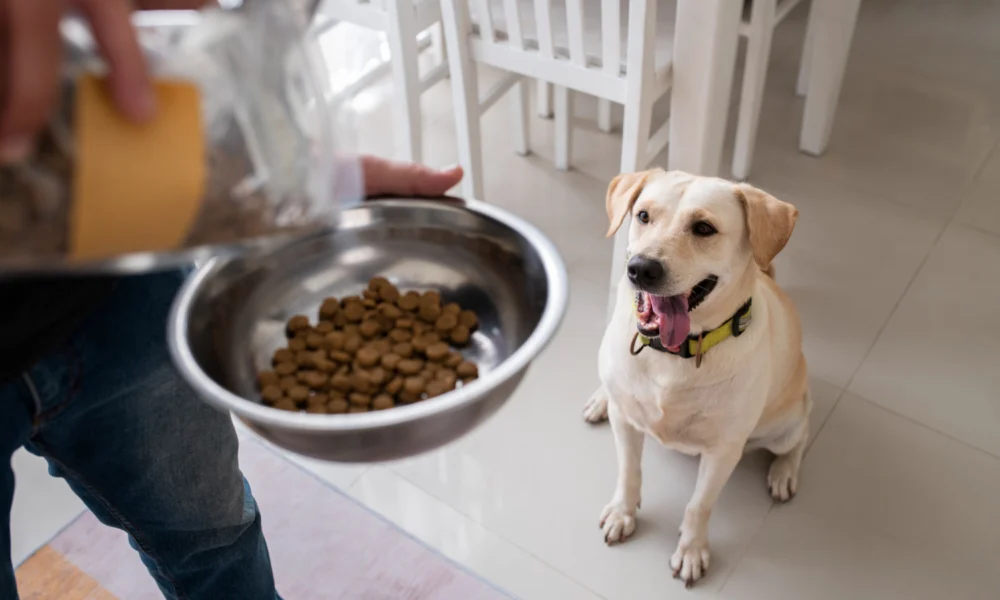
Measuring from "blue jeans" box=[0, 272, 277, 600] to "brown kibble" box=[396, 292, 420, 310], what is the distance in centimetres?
23

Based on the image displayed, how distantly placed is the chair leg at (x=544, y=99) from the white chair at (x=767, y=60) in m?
0.56

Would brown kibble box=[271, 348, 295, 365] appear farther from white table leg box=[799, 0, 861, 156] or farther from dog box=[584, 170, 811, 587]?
white table leg box=[799, 0, 861, 156]

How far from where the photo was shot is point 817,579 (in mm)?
1478

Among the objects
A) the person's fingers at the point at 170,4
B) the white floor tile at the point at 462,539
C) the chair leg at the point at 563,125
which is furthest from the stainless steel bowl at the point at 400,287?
the chair leg at the point at 563,125

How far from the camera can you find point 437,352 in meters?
0.91

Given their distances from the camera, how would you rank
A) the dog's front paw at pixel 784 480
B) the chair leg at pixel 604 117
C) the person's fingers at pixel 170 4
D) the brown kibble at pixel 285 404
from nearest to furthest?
the person's fingers at pixel 170 4 < the brown kibble at pixel 285 404 < the dog's front paw at pixel 784 480 < the chair leg at pixel 604 117

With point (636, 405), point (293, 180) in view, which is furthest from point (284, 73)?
point (636, 405)

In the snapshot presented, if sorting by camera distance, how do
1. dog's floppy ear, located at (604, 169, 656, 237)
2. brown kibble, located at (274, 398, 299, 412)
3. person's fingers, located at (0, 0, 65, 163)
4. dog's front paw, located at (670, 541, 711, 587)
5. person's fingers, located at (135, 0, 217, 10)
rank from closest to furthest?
person's fingers, located at (0, 0, 65, 163) → person's fingers, located at (135, 0, 217, 10) → brown kibble, located at (274, 398, 299, 412) → dog's floppy ear, located at (604, 169, 656, 237) → dog's front paw, located at (670, 541, 711, 587)

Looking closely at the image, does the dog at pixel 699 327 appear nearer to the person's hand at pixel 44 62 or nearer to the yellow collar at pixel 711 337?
the yellow collar at pixel 711 337

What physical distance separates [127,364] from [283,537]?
80 cm

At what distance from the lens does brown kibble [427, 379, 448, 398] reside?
0.87 metres

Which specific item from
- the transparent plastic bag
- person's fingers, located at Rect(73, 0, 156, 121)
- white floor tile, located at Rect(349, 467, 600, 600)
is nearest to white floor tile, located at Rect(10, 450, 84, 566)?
white floor tile, located at Rect(349, 467, 600, 600)

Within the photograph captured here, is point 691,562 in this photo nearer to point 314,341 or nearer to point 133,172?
point 314,341

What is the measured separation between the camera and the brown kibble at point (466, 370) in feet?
2.96
